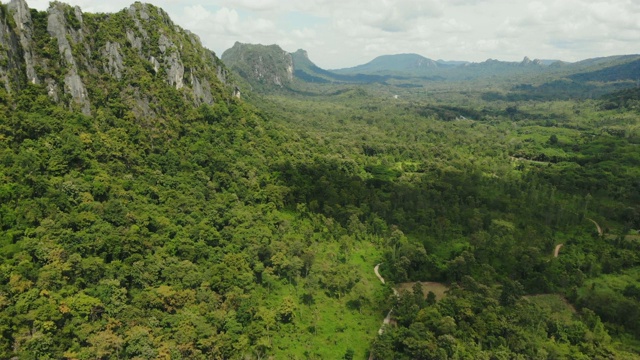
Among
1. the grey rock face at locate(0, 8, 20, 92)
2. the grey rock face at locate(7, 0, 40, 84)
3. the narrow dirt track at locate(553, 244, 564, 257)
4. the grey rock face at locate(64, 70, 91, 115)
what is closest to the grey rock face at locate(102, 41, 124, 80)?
the grey rock face at locate(64, 70, 91, 115)

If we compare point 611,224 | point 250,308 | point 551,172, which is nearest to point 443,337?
point 250,308

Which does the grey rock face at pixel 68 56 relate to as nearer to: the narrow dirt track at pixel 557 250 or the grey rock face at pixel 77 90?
the grey rock face at pixel 77 90

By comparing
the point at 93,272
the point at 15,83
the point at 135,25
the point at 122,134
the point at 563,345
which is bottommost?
the point at 563,345

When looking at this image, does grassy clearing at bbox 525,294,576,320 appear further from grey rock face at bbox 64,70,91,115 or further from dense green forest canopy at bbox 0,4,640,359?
grey rock face at bbox 64,70,91,115

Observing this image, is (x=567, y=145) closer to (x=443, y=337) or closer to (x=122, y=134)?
(x=443, y=337)

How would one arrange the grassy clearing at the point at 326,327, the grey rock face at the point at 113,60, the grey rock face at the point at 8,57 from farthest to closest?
the grey rock face at the point at 113,60 < the grey rock face at the point at 8,57 < the grassy clearing at the point at 326,327

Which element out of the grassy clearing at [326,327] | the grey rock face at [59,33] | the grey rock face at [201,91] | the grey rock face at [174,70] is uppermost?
the grey rock face at [59,33]

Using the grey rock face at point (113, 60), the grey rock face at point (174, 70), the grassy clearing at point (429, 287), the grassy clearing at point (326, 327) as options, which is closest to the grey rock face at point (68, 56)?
the grey rock face at point (113, 60)

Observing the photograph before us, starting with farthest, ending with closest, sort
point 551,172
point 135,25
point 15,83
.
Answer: point 551,172 → point 135,25 → point 15,83
